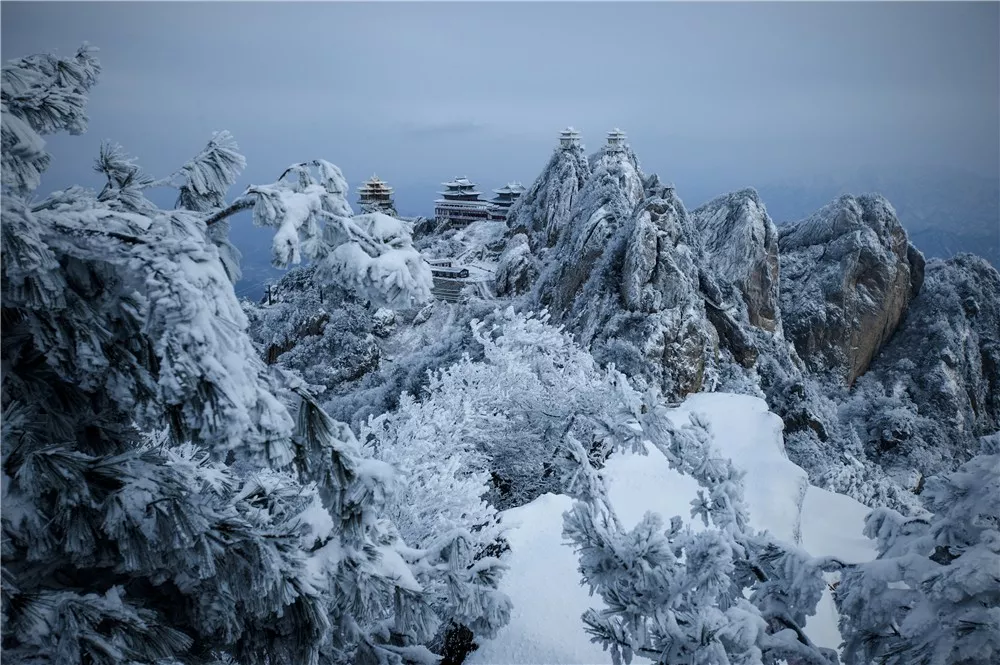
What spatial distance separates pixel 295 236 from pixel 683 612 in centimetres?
342

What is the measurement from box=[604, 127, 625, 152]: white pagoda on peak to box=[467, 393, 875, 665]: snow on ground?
27480 millimetres

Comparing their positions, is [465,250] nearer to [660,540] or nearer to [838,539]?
[838,539]

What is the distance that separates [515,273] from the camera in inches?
1206

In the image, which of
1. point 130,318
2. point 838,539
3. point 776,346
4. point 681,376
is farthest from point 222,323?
point 776,346

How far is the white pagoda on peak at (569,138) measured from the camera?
40.0m

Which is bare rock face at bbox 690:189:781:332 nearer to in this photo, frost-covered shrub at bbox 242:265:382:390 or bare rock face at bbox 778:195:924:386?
bare rock face at bbox 778:195:924:386

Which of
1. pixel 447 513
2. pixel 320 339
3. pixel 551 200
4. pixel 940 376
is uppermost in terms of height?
pixel 551 200

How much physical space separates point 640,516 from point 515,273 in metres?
23.3

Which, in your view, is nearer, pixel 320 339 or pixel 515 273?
pixel 320 339

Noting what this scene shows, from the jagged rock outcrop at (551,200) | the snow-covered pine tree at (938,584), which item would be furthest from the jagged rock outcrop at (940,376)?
the snow-covered pine tree at (938,584)

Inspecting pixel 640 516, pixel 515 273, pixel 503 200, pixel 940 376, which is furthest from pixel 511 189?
pixel 640 516

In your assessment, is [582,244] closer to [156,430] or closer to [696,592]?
[696,592]

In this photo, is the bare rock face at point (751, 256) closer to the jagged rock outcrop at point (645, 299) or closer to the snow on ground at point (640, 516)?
the jagged rock outcrop at point (645, 299)

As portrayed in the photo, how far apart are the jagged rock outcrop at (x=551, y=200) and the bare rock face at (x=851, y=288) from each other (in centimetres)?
1314
